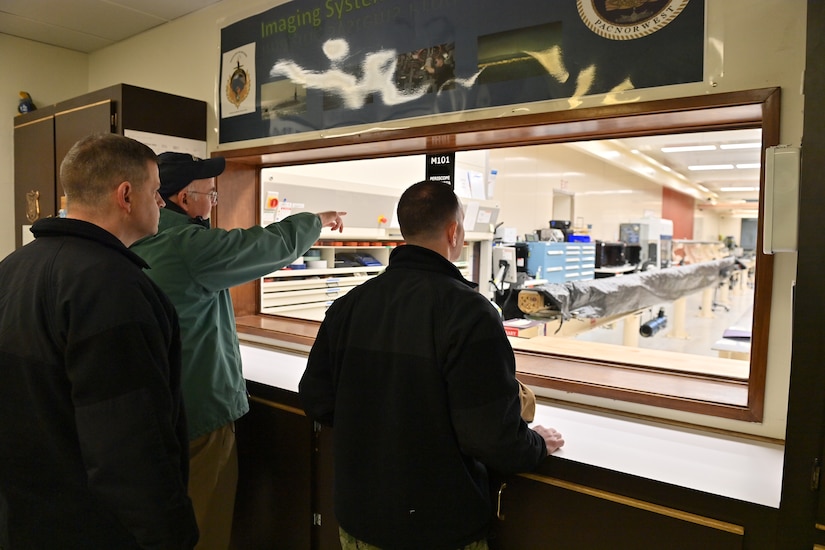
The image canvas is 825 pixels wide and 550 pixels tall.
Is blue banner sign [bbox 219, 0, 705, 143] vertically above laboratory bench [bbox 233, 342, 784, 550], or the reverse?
blue banner sign [bbox 219, 0, 705, 143]

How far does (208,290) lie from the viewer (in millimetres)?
1652

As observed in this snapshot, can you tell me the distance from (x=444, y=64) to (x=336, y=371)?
3.85 ft

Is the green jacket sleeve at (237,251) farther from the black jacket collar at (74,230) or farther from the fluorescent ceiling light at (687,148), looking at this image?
the fluorescent ceiling light at (687,148)

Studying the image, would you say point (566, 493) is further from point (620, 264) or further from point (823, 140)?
point (620, 264)

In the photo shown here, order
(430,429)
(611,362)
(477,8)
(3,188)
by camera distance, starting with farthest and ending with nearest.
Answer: (3,188)
(611,362)
(477,8)
(430,429)

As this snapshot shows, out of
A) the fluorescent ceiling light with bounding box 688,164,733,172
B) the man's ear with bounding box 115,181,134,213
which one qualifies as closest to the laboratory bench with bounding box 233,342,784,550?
the man's ear with bounding box 115,181,134,213

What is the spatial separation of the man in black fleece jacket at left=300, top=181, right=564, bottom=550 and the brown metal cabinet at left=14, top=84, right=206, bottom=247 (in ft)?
6.11

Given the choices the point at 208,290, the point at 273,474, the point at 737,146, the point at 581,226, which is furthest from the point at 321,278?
the point at 581,226

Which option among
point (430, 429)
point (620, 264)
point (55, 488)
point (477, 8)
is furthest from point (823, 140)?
point (620, 264)

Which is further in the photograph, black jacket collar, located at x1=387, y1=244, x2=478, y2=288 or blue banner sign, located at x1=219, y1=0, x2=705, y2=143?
blue banner sign, located at x1=219, y1=0, x2=705, y2=143

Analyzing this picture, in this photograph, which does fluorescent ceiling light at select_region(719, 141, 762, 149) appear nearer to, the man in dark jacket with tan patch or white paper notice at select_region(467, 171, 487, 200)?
white paper notice at select_region(467, 171, 487, 200)

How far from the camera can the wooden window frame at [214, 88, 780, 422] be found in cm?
140

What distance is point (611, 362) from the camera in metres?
1.92

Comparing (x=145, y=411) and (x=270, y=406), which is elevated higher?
(x=145, y=411)
